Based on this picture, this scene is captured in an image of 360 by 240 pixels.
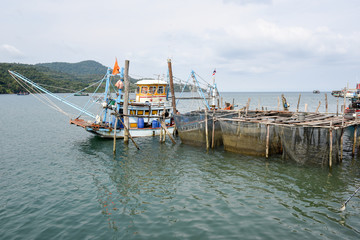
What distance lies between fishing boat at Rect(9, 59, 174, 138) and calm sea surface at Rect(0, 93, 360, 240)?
5.02m

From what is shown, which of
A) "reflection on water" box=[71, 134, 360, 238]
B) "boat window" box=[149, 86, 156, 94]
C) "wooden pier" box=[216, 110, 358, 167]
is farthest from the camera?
"boat window" box=[149, 86, 156, 94]

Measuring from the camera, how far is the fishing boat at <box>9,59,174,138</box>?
23766 mm

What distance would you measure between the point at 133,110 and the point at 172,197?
16.2 metres

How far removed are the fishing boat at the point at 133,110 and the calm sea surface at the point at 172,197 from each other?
198 inches

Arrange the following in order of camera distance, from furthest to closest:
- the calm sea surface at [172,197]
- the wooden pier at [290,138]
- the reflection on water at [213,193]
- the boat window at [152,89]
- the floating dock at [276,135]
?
1. the boat window at [152,89]
2. the floating dock at [276,135]
3. the wooden pier at [290,138]
4. the reflection on water at [213,193]
5. the calm sea surface at [172,197]

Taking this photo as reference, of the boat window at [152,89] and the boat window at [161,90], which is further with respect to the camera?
the boat window at [161,90]

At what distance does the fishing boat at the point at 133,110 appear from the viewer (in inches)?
936

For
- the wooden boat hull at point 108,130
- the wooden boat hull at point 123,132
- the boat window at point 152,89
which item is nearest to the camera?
the wooden boat hull at point 108,130

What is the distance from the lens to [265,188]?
12.6 m

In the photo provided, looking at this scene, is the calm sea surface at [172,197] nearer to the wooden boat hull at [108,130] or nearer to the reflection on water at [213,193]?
the reflection on water at [213,193]

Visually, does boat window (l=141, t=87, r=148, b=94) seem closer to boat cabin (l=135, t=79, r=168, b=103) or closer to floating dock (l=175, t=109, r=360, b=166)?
boat cabin (l=135, t=79, r=168, b=103)

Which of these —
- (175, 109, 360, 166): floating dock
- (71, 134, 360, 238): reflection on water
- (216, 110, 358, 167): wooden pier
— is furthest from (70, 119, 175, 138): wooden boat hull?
(216, 110, 358, 167): wooden pier

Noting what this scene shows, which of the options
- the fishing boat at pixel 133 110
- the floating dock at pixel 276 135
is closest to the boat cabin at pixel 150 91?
the fishing boat at pixel 133 110

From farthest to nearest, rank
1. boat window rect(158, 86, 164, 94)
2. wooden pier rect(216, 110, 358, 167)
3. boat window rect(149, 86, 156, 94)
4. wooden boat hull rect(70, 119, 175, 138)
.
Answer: boat window rect(158, 86, 164, 94), boat window rect(149, 86, 156, 94), wooden boat hull rect(70, 119, 175, 138), wooden pier rect(216, 110, 358, 167)
